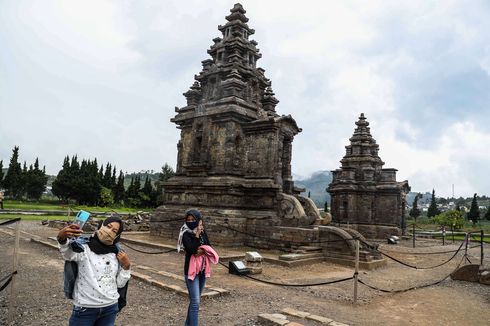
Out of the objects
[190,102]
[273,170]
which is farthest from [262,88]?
[273,170]

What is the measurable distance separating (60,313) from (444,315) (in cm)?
695

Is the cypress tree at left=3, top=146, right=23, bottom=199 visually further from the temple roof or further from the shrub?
the shrub

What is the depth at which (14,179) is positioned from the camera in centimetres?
4978

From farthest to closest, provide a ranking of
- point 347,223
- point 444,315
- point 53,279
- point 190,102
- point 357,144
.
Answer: point 357,144, point 347,223, point 190,102, point 53,279, point 444,315

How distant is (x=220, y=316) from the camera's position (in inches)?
239

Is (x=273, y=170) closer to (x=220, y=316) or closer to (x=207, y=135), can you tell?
(x=207, y=135)

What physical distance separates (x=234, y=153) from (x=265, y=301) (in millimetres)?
9832

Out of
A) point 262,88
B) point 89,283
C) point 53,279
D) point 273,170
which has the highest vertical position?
→ point 262,88

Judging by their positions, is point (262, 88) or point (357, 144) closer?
point (262, 88)

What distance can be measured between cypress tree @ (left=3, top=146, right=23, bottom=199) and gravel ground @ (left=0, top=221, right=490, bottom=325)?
154ft

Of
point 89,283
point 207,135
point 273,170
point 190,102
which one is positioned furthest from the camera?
point 190,102

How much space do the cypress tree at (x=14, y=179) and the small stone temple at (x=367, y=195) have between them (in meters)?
44.4

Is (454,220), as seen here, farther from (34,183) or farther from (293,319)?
(34,183)

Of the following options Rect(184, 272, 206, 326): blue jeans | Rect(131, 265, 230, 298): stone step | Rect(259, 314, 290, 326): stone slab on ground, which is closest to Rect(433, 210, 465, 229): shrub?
Rect(131, 265, 230, 298): stone step
